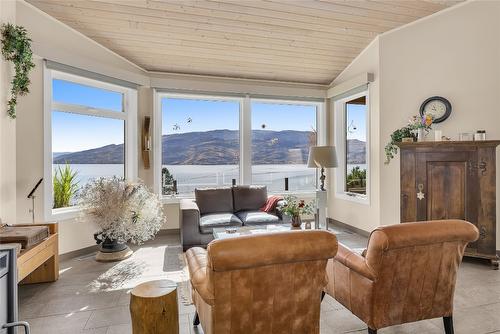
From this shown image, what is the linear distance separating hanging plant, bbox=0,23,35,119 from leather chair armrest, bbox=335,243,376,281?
11.2 ft

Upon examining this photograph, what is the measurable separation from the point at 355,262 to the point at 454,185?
2.28 meters

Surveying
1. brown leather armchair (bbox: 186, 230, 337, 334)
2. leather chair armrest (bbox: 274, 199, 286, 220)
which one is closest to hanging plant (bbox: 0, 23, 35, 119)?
brown leather armchair (bbox: 186, 230, 337, 334)

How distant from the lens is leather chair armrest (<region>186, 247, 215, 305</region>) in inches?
63.1

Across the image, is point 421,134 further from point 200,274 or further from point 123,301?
point 123,301

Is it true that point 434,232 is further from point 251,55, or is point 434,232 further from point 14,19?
point 14,19

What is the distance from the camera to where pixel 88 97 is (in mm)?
4199

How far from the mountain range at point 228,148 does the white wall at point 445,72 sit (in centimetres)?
94

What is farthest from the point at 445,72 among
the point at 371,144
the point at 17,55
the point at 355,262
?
the point at 17,55

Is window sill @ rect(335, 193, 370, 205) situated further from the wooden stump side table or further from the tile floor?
the wooden stump side table

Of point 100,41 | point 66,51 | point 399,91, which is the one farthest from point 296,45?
point 66,51

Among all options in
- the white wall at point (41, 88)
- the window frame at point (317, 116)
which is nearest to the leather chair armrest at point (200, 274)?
the white wall at point (41, 88)

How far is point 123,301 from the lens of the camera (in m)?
2.70

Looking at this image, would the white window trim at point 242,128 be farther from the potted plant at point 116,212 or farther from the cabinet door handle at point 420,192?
the cabinet door handle at point 420,192

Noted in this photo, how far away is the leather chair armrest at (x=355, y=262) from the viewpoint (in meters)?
1.89
